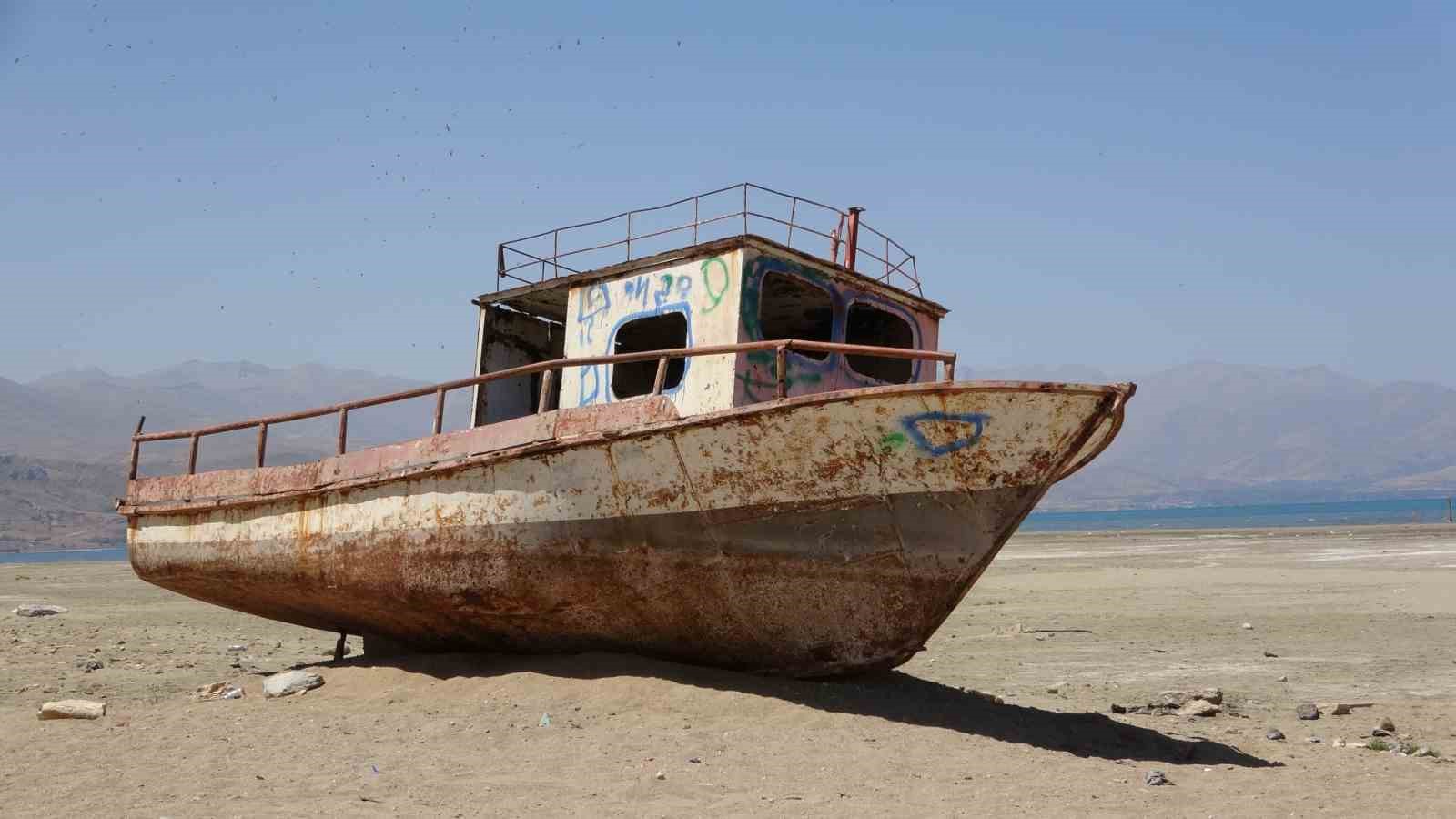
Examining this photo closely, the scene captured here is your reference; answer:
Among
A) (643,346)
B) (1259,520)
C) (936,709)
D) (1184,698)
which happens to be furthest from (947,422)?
(1259,520)

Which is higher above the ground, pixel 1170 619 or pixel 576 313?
pixel 576 313

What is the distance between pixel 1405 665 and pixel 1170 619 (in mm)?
4465

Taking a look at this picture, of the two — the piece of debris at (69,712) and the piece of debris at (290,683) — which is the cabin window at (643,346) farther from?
the piece of debris at (69,712)

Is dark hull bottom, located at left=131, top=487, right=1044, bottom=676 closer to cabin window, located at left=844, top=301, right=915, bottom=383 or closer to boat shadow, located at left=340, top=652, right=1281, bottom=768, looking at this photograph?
boat shadow, located at left=340, top=652, right=1281, bottom=768

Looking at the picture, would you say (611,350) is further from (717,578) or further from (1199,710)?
(1199,710)

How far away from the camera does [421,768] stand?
18.5ft

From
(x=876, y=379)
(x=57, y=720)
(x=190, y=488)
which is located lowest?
(x=57, y=720)

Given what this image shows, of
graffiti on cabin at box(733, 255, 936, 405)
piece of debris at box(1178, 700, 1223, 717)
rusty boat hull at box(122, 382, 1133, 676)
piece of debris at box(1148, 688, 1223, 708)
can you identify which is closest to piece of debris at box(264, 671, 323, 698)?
rusty boat hull at box(122, 382, 1133, 676)

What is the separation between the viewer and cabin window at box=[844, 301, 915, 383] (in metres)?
9.09

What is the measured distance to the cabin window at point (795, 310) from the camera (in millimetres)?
8398

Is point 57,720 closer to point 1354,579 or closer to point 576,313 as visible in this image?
point 576,313

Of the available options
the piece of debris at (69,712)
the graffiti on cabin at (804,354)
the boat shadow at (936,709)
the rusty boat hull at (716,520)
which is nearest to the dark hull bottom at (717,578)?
the rusty boat hull at (716,520)

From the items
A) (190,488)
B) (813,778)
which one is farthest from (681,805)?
(190,488)

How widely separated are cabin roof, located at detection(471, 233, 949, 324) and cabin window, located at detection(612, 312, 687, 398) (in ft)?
1.85
